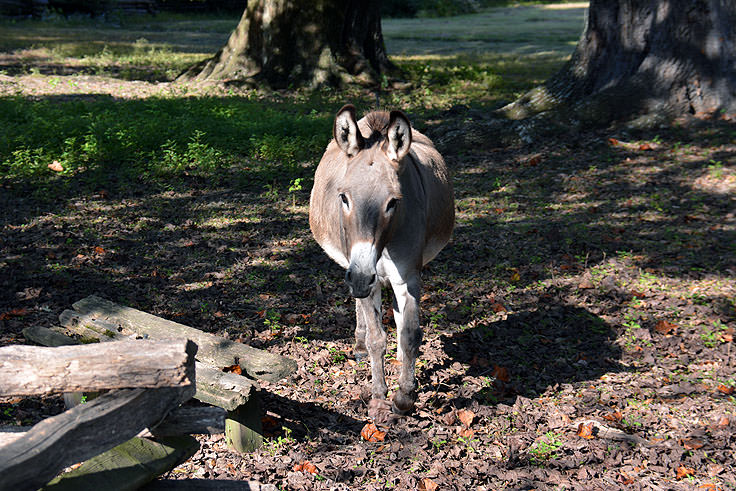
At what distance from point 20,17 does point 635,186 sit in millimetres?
30261

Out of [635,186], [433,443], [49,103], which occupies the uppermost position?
[49,103]

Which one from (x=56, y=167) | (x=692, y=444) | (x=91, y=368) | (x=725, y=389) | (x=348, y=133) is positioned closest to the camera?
(x=91, y=368)

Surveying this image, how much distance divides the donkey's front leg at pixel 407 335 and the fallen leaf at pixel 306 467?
93 centimetres

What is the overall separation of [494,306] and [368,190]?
3.19m

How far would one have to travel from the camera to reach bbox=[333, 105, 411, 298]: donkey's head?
13.4ft

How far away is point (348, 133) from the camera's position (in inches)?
177

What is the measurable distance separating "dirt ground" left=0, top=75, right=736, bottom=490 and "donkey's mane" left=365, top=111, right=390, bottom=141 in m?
2.18

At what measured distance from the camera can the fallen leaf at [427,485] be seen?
4.34 metres

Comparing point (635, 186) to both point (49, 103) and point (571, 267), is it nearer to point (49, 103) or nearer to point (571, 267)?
point (571, 267)

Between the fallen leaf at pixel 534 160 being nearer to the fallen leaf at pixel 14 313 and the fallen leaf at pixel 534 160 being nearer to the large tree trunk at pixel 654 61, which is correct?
the large tree trunk at pixel 654 61

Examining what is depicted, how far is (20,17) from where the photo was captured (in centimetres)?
2998

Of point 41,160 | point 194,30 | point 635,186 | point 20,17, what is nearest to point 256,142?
point 41,160

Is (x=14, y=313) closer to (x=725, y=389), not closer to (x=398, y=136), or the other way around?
(x=398, y=136)

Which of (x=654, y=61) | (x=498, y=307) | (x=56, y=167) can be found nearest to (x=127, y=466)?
(x=498, y=307)
